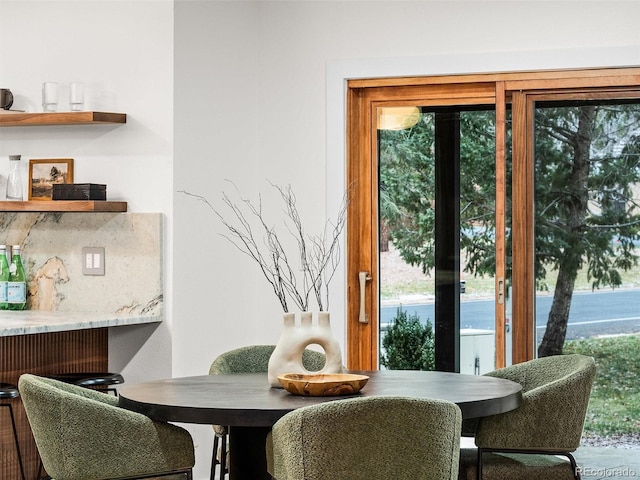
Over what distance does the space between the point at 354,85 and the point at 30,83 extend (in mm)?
1588

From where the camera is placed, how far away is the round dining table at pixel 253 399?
280 centimetres

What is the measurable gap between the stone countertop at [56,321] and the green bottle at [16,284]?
0.19ft

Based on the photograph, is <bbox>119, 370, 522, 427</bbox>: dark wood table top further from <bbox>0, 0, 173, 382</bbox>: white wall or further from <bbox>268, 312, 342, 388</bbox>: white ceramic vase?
<bbox>0, 0, 173, 382</bbox>: white wall

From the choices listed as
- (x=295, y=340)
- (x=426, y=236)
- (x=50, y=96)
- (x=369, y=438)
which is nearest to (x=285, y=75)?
(x=426, y=236)

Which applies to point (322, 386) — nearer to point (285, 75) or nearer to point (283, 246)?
Result: point (283, 246)

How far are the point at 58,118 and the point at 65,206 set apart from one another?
0.41 m

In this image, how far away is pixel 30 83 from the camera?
15.4ft

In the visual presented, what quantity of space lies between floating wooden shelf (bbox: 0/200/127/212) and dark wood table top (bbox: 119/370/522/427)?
1153 millimetres

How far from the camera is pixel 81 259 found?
455 cm

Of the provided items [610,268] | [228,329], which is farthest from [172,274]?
[610,268]

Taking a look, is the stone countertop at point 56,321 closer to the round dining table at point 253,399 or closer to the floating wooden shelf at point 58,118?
the round dining table at point 253,399

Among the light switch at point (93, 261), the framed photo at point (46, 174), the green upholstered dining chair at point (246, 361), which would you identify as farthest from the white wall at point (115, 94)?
the green upholstered dining chair at point (246, 361)

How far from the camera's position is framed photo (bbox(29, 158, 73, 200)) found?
4574 millimetres

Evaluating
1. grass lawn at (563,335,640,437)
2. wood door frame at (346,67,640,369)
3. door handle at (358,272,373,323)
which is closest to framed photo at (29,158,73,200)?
wood door frame at (346,67,640,369)
